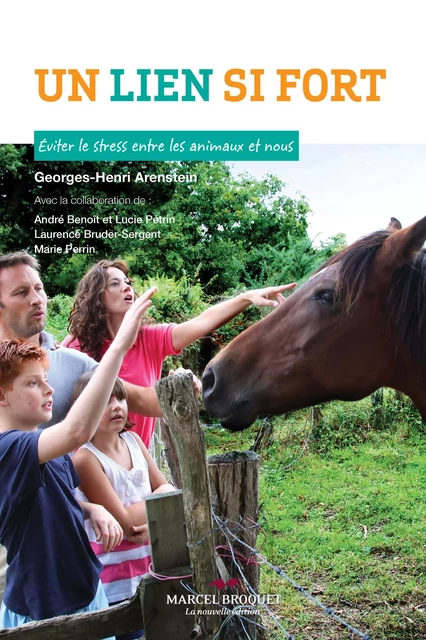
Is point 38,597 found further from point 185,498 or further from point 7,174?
point 7,174

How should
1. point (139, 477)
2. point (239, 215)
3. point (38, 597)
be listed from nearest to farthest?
point (38, 597)
point (139, 477)
point (239, 215)

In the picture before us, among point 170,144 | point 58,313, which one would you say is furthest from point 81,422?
point 58,313

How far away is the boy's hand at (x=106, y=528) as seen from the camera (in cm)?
88

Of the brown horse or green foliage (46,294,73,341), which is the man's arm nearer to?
the brown horse

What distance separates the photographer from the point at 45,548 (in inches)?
32.6

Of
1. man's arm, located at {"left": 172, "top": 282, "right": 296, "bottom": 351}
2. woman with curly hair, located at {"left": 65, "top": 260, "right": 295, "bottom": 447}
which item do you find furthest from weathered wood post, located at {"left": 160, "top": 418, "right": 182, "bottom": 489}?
man's arm, located at {"left": 172, "top": 282, "right": 296, "bottom": 351}

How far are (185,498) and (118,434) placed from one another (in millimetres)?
433

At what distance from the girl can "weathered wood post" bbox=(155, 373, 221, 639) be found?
11.0 inches

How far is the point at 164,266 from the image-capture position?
3.75 metres

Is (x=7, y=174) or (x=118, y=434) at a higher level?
(x=7, y=174)

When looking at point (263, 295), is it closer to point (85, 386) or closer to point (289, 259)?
point (85, 386)

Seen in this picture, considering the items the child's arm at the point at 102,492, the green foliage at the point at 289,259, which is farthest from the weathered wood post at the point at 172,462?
the green foliage at the point at 289,259

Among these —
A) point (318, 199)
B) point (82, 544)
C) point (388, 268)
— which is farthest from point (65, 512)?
point (318, 199)

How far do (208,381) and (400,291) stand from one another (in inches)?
19.1
